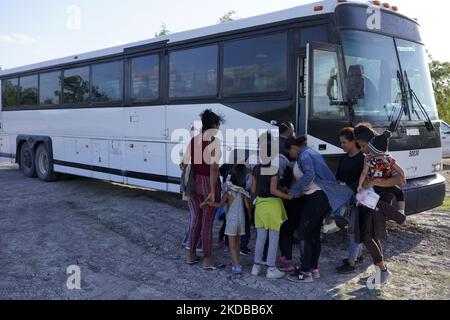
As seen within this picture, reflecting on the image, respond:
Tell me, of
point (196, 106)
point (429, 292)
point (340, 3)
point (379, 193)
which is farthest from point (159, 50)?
point (429, 292)

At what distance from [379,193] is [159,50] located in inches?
204

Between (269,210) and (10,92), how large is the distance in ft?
37.6

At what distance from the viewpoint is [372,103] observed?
6.11 metres

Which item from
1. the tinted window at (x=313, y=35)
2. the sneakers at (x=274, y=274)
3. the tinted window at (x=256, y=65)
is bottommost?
the sneakers at (x=274, y=274)

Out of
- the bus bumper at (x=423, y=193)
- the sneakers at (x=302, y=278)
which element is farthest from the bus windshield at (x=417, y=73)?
the sneakers at (x=302, y=278)

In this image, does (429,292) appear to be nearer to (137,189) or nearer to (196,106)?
(196,106)

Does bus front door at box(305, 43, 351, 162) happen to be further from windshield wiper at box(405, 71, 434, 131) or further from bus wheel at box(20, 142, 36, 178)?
bus wheel at box(20, 142, 36, 178)

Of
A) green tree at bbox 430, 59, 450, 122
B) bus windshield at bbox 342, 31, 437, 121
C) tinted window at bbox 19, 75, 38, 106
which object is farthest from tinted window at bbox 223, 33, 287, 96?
green tree at bbox 430, 59, 450, 122

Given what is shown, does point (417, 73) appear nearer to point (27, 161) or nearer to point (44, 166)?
point (44, 166)

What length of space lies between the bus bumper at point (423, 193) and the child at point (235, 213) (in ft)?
7.65

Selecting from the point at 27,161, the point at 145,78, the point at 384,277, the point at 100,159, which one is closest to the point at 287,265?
the point at 384,277

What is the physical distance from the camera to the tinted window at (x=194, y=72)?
7590mm

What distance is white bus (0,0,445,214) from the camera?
5.97 m

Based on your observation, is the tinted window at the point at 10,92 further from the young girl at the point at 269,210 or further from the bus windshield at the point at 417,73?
the bus windshield at the point at 417,73
